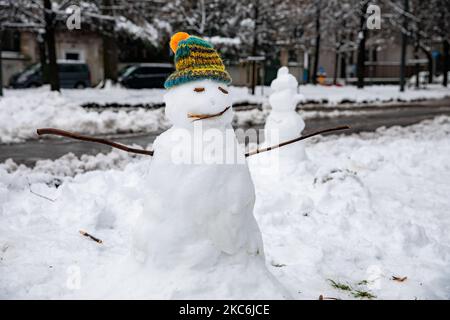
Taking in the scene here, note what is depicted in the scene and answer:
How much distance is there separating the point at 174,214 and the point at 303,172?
4.26 metres

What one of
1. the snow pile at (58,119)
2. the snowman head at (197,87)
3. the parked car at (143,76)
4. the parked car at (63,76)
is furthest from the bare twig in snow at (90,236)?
the parked car at (63,76)

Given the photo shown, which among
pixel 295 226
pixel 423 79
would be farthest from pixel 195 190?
pixel 423 79

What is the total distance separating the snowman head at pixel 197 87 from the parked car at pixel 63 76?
1005 inches

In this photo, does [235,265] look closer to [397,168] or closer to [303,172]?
[303,172]

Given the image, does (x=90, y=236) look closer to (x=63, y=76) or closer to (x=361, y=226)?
(x=361, y=226)

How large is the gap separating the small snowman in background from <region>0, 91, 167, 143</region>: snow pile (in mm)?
5832

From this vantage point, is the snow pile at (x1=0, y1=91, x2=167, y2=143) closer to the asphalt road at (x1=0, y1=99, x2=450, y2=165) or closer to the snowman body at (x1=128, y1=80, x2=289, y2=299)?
the asphalt road at (x1=0, y1=99, x2=450, y2=165)

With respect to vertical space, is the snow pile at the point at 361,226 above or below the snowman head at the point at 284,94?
below

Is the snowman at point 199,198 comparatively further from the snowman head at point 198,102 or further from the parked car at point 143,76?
the parked car at point 143,76

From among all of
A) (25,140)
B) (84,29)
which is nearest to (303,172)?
(25,140)

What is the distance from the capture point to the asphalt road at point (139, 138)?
9.08 meters

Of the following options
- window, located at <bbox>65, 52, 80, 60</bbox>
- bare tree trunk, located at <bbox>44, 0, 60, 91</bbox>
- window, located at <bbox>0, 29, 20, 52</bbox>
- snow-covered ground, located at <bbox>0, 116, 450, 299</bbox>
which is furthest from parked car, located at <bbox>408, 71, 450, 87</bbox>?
snow-covered ground, located at <bbox>0, 116, 450, 299</bbox>

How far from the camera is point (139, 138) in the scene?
1124 centimetres

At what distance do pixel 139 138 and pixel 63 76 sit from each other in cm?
1781
